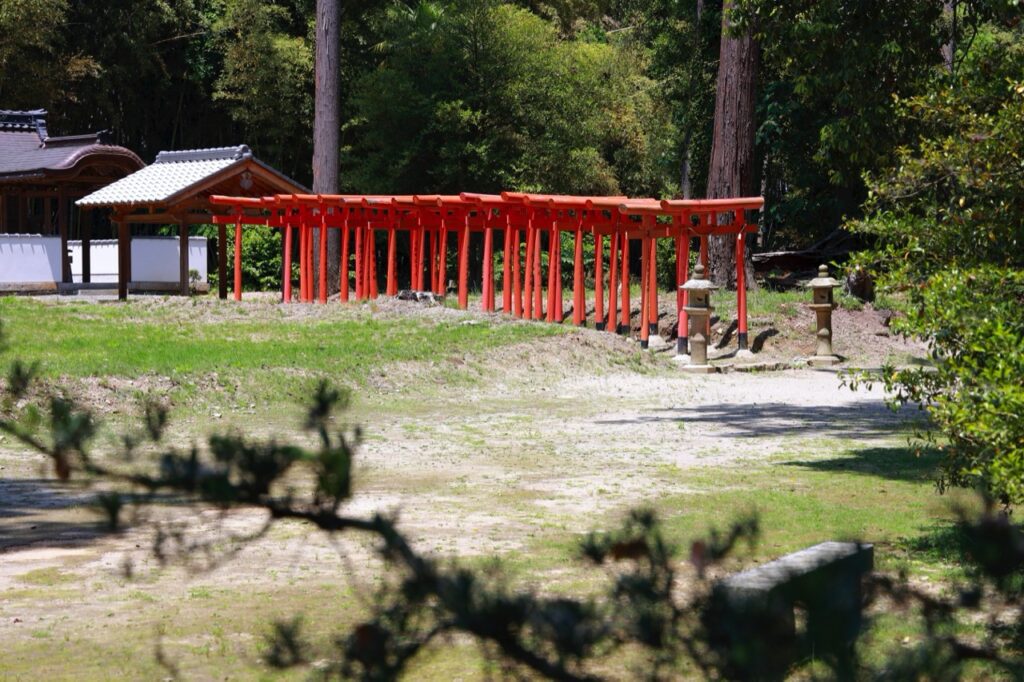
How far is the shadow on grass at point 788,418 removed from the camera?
45.8 feet

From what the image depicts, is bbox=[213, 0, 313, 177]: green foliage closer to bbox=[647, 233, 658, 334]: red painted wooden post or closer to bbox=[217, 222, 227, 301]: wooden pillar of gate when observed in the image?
bbox=[217, 222, 227, 301]: wooden pillar of gate

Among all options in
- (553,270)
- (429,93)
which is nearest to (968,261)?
(553,270)

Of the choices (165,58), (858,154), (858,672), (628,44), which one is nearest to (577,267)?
(858,154)

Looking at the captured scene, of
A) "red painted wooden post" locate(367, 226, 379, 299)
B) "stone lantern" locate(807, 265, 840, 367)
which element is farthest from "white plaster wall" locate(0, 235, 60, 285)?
"stone lantern" locate(807, 265, 840, 367)

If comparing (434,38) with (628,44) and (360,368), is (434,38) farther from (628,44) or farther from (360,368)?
(360,368)

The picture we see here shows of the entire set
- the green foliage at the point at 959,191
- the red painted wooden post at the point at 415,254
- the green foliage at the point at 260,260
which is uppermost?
the green foliage at the point at 959,191

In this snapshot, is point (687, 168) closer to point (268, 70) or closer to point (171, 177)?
point (268, 70)

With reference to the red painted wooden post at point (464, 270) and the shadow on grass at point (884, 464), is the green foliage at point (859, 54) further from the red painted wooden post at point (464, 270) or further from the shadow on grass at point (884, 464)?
the red painted wooden post at point (464, 270)

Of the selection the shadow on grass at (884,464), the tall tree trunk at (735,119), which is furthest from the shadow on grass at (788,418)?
the tall tree trunk at (735,119)

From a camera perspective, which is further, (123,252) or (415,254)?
(123,252)

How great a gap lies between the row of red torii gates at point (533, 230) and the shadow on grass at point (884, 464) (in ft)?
31.7

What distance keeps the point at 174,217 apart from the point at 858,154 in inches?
800

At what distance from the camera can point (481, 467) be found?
1152 cm

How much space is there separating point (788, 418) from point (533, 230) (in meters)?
9.81
